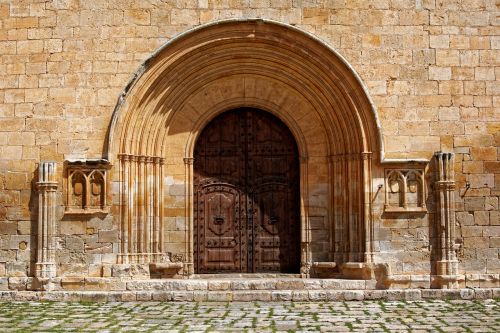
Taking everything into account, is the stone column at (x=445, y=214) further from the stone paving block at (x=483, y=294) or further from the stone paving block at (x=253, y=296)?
the stone paving block at (x=253, y=296)

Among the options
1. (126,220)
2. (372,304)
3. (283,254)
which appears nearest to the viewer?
(372,304)

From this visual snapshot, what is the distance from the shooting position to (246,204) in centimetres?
1111

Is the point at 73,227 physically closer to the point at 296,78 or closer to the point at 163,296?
the point at 163,296

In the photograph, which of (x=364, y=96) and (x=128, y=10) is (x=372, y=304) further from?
(x=128, y=10)

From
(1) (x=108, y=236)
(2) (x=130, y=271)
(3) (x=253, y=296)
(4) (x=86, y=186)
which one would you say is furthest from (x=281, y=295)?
(4) (x=86, y=186)

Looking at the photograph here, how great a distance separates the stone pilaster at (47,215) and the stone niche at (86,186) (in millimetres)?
206

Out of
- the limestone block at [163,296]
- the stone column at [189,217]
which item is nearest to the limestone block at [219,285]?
the limestone block at [163,296]

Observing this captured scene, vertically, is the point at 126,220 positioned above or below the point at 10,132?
below

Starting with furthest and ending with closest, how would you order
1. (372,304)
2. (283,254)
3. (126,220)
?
(283,254)
(126,220)
(372,304)

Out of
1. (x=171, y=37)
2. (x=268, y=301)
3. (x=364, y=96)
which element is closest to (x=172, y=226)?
(x=268, y=301)

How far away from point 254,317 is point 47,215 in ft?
12.9

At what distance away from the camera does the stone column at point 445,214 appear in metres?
10.2

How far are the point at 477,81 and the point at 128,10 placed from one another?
5458mm

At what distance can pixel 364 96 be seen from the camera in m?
10.4
